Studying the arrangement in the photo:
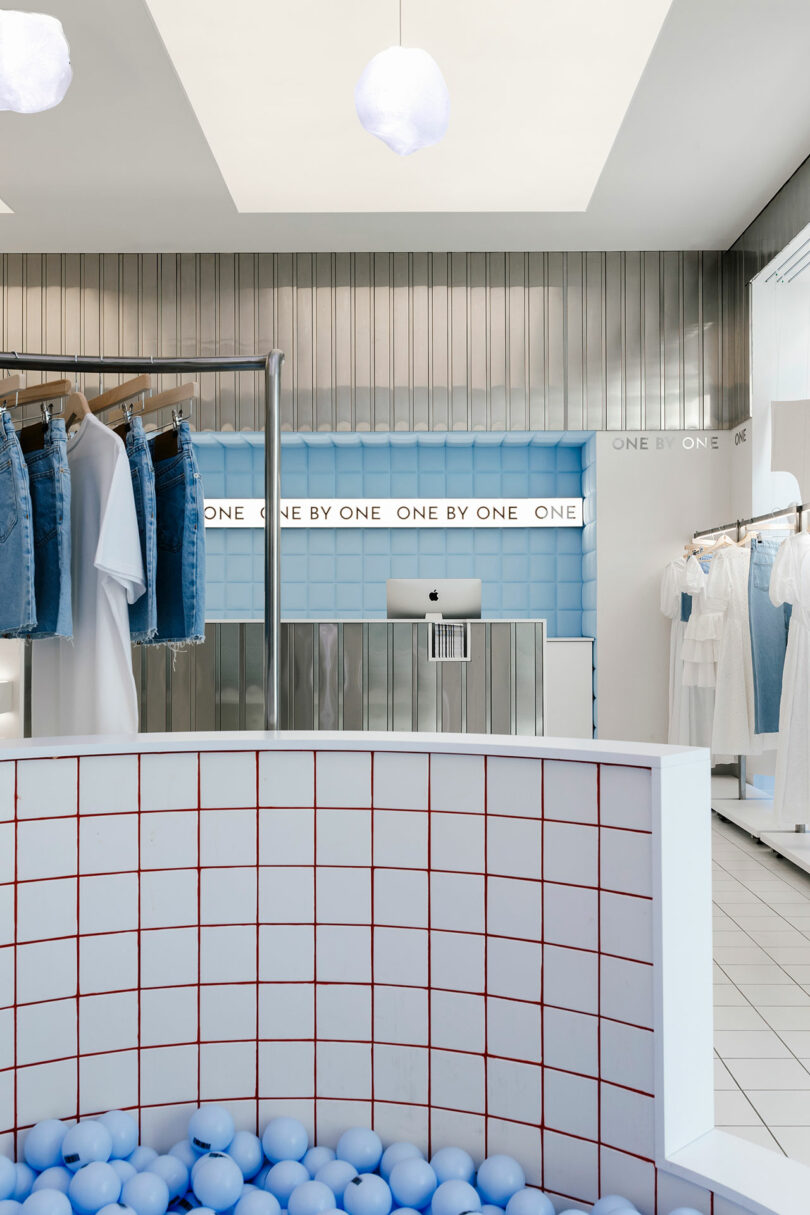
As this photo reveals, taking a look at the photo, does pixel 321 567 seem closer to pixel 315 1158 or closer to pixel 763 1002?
pixel 763 1002

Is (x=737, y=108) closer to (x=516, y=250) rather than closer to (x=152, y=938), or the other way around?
(x=516, y=250)

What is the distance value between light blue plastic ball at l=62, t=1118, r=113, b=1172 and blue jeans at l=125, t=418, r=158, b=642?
1094mm

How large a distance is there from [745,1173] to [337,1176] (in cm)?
76

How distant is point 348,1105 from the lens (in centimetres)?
190

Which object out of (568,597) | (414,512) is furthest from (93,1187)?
(568,597)

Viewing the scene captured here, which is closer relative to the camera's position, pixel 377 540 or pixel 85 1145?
pixel 85 1145

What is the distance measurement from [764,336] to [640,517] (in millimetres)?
1488

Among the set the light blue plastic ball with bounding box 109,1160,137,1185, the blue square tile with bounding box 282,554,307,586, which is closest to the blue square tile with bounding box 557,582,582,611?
the blue square tile with bounding box 282,554,307,586

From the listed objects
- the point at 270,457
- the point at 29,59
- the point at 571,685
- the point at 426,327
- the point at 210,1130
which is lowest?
the point at 210,1130

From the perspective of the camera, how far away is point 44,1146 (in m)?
1.78

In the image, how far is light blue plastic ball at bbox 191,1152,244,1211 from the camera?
5.76ft

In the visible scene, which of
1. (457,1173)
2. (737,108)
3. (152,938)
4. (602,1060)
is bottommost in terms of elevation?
(457,1173)

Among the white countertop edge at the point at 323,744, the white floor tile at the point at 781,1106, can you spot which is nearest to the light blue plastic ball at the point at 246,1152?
the white countertop edge at the point at 323,744

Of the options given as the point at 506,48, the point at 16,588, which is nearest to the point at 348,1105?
the point at 16,588
